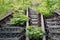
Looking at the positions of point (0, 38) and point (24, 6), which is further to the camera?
point (24, 6)

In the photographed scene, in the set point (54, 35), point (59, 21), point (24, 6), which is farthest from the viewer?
point (24, 6)

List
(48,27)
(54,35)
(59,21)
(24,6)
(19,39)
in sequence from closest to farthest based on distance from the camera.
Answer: (19,39)
(54,35)
(48,27)
(59,21)
(24,6)

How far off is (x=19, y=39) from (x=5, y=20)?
2.30 meters

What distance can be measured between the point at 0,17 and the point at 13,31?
202 cm

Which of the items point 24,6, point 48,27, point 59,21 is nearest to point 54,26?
point 48,27

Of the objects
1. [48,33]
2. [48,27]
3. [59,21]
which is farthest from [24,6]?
[48,33]

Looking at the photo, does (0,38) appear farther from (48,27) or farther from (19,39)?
(48,27)

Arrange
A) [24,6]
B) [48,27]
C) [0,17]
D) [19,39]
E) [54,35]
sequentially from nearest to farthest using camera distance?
[19,39] < [54,35] < [48,27] < [0,17] < [24,6]

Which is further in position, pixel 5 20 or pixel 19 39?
pixel 5 20

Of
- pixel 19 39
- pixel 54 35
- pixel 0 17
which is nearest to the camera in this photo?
pixel 19 39

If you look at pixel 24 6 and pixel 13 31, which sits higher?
pixel 24 6

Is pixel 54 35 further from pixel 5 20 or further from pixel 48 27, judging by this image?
pixel 5 20

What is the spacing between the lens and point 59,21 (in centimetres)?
663

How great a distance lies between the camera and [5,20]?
6980 millimetres
